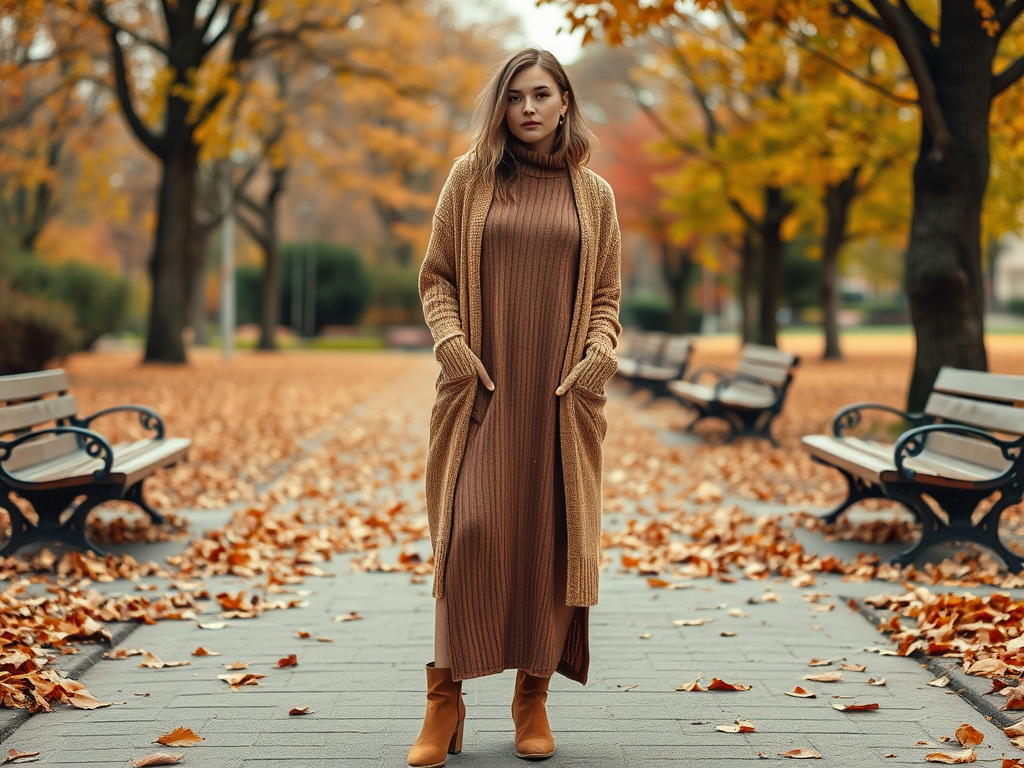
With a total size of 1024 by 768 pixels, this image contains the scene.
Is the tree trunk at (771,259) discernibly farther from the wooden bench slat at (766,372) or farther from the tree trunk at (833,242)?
the wooden bench slat at (766,372)

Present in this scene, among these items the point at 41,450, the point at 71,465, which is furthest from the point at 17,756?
the point at 41,450

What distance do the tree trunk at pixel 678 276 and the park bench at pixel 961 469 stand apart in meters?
33.2

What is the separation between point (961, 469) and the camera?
6.22 m

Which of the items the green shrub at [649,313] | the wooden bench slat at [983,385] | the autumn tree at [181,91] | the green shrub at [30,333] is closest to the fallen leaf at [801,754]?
the wooden bench slat at [983,385]

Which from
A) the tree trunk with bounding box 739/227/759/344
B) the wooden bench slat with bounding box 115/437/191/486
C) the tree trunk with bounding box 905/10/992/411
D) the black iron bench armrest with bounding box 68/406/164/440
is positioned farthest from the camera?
the tree trunk with bounding box 739/227/759/344

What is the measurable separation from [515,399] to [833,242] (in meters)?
23.9

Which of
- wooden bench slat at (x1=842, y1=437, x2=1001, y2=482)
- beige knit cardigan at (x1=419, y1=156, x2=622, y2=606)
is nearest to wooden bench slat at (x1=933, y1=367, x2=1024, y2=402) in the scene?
wooden bench slat at (x1=842, y1=437, x2=1001, y2=482)

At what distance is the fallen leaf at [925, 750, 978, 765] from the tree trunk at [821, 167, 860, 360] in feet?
70.1

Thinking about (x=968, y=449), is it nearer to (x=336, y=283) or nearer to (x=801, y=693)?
(x=801, y=693)

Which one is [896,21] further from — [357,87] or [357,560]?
[357,87]

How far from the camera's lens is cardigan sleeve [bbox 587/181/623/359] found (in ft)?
11.6

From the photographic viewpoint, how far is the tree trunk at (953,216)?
8750 millimetres

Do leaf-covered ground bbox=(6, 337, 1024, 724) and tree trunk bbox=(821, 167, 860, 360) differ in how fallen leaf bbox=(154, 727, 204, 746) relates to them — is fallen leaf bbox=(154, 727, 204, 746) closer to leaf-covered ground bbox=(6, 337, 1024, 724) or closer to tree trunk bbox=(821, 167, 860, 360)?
leaf-covered ground bbox=(6, 337, 1024, 724)

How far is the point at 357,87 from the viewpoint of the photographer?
29953 mm
